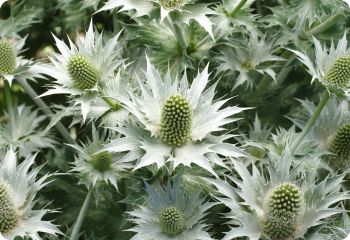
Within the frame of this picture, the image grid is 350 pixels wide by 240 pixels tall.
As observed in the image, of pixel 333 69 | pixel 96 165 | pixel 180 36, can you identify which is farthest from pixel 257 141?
pixel 96 165

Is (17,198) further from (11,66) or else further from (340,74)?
(340,74)

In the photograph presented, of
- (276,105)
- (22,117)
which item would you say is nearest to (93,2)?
(22,117)

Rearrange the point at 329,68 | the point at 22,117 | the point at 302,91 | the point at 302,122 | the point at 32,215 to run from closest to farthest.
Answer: the point at 32,215 < the point at 329,68 < the point at 302,122 < the point at 22,117 < the point at 302,91

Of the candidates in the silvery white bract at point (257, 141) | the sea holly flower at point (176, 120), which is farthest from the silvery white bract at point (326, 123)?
the sea holly flower at point (176, 120)

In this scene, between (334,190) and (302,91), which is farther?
(302,91)

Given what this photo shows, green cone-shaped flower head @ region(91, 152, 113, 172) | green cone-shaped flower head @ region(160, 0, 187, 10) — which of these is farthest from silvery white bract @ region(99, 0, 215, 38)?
green cone-shaped flower head @ region(91, 152, 113, 172)

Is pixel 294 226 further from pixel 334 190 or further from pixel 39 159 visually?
pixel 39 159
